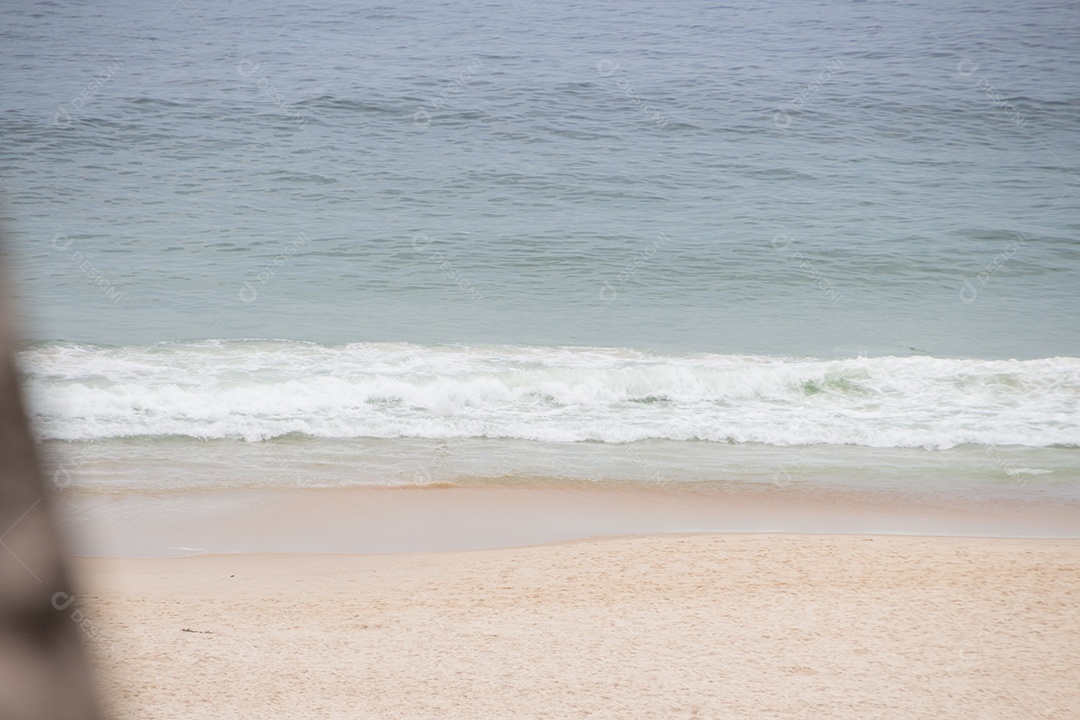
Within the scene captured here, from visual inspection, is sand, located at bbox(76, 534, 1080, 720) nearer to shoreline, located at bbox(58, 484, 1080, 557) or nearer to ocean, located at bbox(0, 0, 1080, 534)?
shoreline, located at bbox(58, 484, 1080, 557)

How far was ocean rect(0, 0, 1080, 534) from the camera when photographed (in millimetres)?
8188

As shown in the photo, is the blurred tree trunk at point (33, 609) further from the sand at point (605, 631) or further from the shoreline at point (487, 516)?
the shoreline at point (487, 516)

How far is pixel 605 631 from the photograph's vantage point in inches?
179

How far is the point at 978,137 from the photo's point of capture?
20484 millimetres

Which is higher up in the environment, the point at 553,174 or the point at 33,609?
the point at 553,174

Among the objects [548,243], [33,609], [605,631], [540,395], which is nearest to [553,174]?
[548,243]

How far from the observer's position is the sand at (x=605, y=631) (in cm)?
387

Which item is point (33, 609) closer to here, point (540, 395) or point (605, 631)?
point (605, 631)

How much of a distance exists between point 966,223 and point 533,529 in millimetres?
13205

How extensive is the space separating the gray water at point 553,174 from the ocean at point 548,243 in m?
0.09

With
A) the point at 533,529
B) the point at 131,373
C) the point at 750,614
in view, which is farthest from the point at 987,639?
the point at 131,373

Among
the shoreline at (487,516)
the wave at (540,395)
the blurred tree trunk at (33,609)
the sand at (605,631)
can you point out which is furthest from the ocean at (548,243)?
the sand at (605,631)

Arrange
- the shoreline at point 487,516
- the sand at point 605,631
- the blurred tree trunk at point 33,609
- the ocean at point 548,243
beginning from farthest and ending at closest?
the ocean at point 548,243 < the shoreline at point 487,516 < the sand at point 605,631 < the blurred tree trunk at point 33,609

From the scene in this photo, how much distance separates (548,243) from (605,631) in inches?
439
